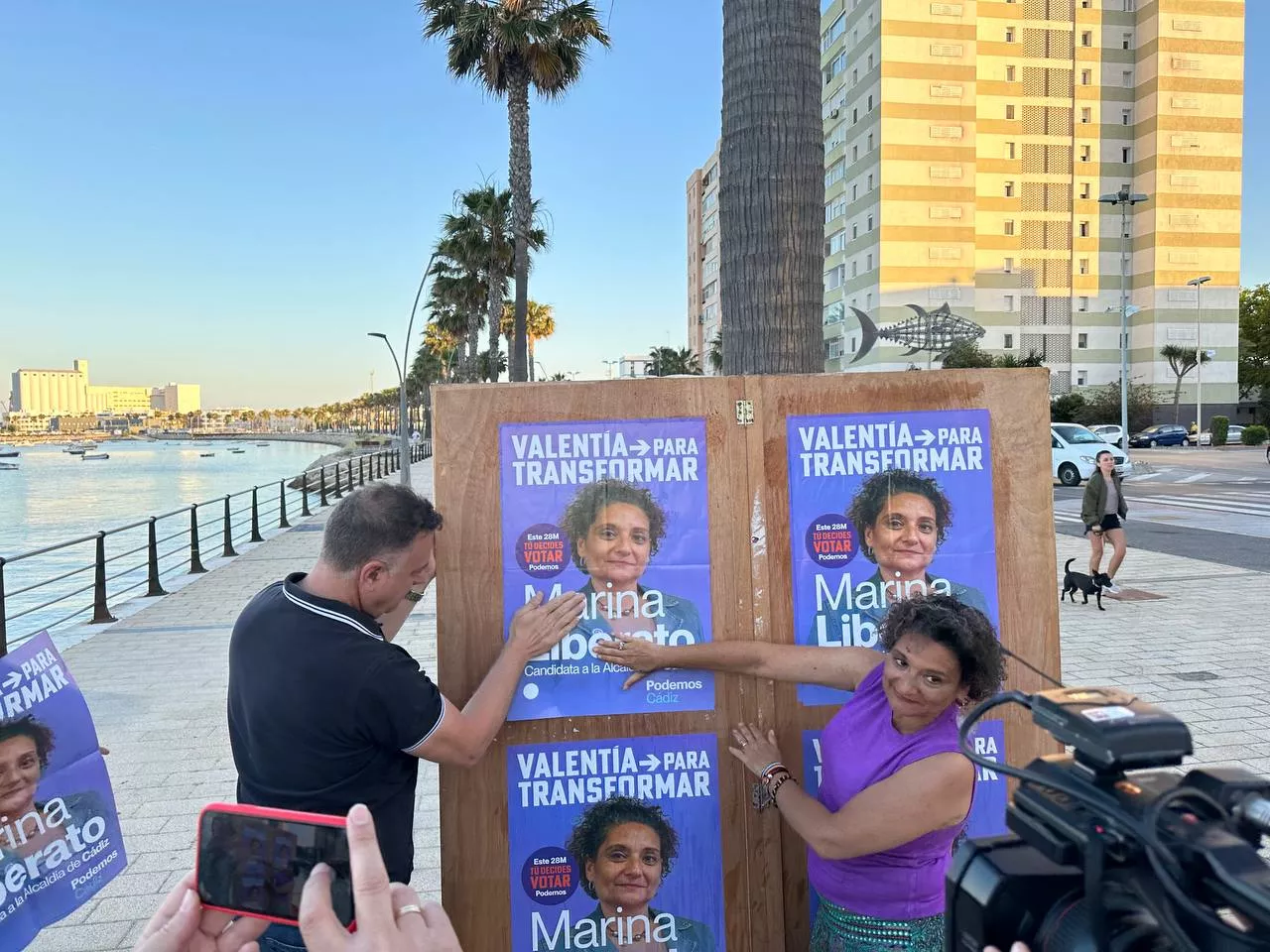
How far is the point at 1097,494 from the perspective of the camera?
10.2 m

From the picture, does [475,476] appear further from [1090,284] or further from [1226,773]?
[1090,284]

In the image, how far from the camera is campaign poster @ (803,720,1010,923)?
8.68ft

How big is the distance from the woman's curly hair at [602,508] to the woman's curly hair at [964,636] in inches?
31.3

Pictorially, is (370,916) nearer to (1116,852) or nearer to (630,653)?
(1116,852)

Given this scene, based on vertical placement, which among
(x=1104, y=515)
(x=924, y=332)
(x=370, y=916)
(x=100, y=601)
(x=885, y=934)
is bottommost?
(x=100, y=601)

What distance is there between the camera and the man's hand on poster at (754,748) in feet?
7.93

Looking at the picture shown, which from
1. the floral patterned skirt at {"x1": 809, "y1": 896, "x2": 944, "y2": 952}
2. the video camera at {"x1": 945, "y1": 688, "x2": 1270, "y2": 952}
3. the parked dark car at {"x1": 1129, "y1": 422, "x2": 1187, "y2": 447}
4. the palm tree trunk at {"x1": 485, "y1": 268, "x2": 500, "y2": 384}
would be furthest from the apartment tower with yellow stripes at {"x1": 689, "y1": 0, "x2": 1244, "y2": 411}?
the video camera at {"x1": 945, "y1": 688, "x2": 1270, "y2": 952}

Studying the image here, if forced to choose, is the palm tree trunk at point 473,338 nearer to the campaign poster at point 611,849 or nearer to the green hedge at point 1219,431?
the campaign poster at point 611,849

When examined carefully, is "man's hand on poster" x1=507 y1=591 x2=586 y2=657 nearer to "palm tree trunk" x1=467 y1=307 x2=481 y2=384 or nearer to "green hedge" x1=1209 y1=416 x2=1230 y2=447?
"palm tree trunk" x1=467 y1=307 x2=481 y2=384

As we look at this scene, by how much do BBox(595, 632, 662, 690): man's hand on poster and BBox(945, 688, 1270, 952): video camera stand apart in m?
1.34

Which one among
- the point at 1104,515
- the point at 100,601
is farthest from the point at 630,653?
the point at 1104,515

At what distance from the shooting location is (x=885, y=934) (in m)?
2.12

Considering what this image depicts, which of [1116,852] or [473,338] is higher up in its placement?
[473,338]

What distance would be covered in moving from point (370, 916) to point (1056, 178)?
234ft
